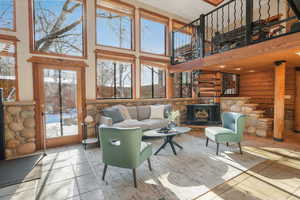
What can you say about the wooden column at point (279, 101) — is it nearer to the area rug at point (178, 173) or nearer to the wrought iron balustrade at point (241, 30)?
the wrought iron balustrade at point (241, 30)

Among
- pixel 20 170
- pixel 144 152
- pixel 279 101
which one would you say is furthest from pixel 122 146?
pixel 279 101

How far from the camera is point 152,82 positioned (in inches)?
222

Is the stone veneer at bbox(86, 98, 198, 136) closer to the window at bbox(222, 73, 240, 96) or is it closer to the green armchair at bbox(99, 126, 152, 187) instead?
the window at bbox(222, 73, 240, 96)

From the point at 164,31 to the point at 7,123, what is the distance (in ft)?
18.6

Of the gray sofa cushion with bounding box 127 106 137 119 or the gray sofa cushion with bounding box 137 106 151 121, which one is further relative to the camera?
the gray sofa cushion with bounding box 137 106 151 121

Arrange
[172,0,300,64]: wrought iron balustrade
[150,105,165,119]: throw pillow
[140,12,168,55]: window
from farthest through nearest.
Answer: [140,12,168,55]: window
[150,105,165,119]: throw pillow
[172,0,300,64]: wrought iron balustrade

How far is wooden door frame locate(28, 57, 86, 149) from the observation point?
11.6 ft

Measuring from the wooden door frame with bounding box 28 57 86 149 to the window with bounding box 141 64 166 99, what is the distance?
2101mm

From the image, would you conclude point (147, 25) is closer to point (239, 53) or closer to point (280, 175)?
point (239, 53)

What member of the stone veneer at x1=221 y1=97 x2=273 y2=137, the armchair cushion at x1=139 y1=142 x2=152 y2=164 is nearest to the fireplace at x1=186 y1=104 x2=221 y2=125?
the stone veneer at x1=221 y1=97 x2=273 y2=137

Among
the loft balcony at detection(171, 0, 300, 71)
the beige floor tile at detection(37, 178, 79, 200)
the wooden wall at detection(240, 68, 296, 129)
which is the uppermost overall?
the loft balcony at detection(171, 0, 300, 71)

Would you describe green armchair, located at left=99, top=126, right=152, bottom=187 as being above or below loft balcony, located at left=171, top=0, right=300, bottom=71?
below

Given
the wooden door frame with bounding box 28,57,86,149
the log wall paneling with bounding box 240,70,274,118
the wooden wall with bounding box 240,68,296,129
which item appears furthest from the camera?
the log wall paneling with bounding box 240,70,274,118

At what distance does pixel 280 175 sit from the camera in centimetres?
231
